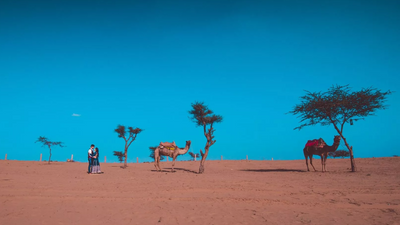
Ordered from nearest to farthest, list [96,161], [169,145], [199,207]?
[199,207], [96,161], [169,145]

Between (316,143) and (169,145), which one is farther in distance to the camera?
(169,145)

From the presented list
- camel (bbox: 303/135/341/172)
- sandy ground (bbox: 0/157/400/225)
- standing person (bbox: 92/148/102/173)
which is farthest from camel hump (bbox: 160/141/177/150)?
sandy ground (bbox: 0/157/400/225)

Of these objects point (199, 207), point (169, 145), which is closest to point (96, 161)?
point (169, 145)

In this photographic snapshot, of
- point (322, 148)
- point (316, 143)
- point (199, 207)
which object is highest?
point (316, 143)

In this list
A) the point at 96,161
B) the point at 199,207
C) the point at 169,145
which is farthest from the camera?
the point at 169,145

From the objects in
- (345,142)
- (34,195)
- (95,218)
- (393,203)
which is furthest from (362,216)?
(345,142)

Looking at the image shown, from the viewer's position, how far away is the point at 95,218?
6.83m

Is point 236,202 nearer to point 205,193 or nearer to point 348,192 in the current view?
point 205,193

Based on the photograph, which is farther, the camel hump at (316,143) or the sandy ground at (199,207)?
the camel hump at (316,143)

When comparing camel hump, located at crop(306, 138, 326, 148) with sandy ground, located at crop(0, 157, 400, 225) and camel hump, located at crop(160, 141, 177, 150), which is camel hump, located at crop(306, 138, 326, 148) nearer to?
sandy ground, located at crop(0, 157, 400, 225)

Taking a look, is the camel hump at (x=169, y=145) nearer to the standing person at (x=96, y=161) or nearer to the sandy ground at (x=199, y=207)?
the standing person at (x=96, y=161)

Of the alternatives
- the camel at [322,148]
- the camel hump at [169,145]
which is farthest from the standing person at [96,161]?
the camel at [322,148]

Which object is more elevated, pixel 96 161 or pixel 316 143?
pixel 316 143

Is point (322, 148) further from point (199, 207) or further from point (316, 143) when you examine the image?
point (199, 207)
